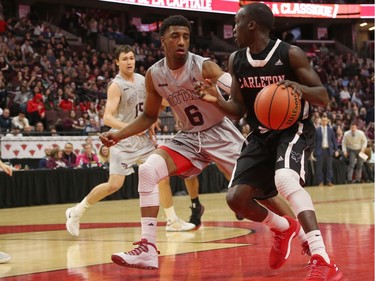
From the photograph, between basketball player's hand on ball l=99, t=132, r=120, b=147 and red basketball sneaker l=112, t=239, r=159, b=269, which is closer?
red basketball sneaker l=112, t=239, r=159, b=269

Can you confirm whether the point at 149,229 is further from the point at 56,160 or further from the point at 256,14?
the point at 56,160

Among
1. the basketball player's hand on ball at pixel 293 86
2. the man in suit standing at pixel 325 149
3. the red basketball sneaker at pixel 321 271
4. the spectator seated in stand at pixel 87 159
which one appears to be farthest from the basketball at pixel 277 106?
the man in suit standing at pixel 325 149

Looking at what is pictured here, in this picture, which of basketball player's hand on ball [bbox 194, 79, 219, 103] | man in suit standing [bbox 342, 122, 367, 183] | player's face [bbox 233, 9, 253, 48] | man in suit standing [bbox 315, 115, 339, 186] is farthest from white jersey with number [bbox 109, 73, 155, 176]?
man in suit standing [bbox 342, 122, 367, 183]

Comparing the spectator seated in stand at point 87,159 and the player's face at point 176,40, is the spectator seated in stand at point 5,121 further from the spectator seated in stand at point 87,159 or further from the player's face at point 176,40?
the player's face at point 176,40

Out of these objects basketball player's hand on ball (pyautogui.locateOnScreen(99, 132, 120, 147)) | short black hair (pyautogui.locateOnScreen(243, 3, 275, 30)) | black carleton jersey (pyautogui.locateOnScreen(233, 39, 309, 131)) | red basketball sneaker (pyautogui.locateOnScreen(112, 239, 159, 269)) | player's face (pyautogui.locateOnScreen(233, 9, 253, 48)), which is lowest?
red basketball sneaker (pyautogui.locateOnScreen(112, 239, 159, 269))

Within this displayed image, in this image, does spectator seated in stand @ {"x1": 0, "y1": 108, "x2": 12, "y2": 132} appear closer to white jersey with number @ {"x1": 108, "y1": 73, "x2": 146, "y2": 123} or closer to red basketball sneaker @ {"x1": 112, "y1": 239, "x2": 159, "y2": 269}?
white jersey with number @ {"x1": 108, "y1": 73, "x2": 146, "y2": 123}

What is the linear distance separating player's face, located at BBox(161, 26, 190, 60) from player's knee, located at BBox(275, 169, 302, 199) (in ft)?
4.88

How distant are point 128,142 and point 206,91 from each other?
389cm

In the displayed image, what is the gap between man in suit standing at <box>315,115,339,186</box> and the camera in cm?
1975

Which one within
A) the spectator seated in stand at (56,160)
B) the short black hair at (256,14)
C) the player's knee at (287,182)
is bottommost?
the spectator seated in stand at (56,160)

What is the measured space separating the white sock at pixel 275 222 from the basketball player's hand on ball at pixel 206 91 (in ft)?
3.35

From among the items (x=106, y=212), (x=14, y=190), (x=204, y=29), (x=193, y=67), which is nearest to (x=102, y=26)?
(x=204, y=29)

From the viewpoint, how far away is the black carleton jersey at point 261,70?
16.8ft

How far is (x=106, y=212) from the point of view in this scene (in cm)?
1245
